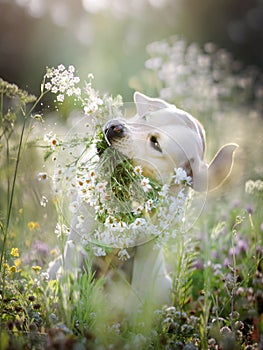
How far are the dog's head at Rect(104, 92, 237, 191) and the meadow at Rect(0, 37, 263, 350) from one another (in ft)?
0.49

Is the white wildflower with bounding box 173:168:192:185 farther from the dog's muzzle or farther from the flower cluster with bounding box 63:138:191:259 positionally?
the dog's muzzle


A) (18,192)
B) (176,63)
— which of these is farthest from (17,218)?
(176,63)

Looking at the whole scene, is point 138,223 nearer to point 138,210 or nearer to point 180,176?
point 138,210

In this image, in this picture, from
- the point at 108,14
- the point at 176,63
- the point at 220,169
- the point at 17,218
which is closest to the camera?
the point at 220,169

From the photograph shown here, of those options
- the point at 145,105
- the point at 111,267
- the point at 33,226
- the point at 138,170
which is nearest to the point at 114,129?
the point at 138,170

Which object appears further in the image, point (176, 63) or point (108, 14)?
point (108, 14)

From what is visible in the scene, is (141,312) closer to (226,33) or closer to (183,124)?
(183,124)

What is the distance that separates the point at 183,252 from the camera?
10.0 feet

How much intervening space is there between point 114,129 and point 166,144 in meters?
0.31

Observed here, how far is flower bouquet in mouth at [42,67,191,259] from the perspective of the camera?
278cm

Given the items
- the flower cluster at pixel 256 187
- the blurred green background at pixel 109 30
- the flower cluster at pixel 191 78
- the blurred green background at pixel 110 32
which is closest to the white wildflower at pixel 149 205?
the flower cluster at pixel 256 187

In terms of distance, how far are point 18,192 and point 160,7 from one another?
1025 cm

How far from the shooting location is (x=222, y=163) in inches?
124

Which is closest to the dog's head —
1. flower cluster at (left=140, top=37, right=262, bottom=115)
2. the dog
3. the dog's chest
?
the dog
